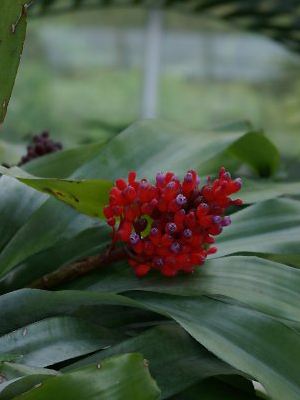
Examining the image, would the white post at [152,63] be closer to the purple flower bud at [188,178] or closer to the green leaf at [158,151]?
the green leaf at [158,151]

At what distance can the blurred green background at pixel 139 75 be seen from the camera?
4.64m

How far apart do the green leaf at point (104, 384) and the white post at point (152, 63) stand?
3794mm

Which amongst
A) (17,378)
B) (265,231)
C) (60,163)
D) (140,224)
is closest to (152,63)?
(60,163)

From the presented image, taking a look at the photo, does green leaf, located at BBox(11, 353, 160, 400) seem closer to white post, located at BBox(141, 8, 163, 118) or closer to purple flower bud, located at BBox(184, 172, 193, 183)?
purple flower bud, located at BBox(184, 172, 193, 183)

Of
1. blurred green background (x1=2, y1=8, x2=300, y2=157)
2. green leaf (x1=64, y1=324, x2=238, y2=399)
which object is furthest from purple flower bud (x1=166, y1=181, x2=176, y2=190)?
blurred green background (x1=2, y1=8, x2=300, y2=157)

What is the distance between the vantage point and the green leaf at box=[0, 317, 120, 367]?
0.54 m

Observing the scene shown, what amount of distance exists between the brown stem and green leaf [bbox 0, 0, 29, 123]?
14cm

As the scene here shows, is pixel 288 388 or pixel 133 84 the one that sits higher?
pixel 133 84

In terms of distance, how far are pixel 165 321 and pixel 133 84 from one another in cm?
425

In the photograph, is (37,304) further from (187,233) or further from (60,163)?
(60,163)

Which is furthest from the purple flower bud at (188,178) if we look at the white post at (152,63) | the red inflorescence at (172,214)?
the white post at (152,63)

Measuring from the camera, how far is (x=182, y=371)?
0.54 m

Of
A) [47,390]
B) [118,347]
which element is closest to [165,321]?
[118,347]

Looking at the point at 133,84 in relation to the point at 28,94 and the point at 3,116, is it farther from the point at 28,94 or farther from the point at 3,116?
the point at 3,116
